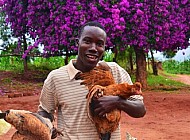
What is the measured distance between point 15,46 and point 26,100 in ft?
21.9

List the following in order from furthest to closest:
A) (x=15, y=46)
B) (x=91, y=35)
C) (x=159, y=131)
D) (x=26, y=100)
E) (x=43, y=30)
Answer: (x=15, y=46) < (x=43, y=30) < (x=26, y=100) < (x=159, y=131) < (x=91, y=35)

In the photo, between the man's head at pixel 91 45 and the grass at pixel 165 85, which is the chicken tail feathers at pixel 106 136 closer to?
the man's head at pixel 91 45

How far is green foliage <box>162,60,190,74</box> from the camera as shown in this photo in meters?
31.4

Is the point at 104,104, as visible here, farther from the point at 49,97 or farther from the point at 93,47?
the point at 49,97

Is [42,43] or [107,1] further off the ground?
[107,1]

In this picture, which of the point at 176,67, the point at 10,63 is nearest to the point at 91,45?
the point at 10,63

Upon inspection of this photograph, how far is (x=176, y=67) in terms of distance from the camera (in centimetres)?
3312

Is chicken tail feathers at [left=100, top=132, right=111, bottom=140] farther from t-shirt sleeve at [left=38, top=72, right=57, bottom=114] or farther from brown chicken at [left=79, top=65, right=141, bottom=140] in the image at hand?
t-shirt sleeve at [left=38, top=72, right=57, bottom=114]

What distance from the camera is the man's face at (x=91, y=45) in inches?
93.7

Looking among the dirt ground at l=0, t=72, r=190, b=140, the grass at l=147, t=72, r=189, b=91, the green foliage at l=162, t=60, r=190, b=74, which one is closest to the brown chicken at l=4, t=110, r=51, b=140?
the dirt ground at l=0, t=72, r=190, b=140

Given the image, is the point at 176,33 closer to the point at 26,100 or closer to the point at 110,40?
the point at 110,40

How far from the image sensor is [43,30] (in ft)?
46.6

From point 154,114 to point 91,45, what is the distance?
803 centimetres

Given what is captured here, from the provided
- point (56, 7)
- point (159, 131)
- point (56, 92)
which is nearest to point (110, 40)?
point (56, 7)
